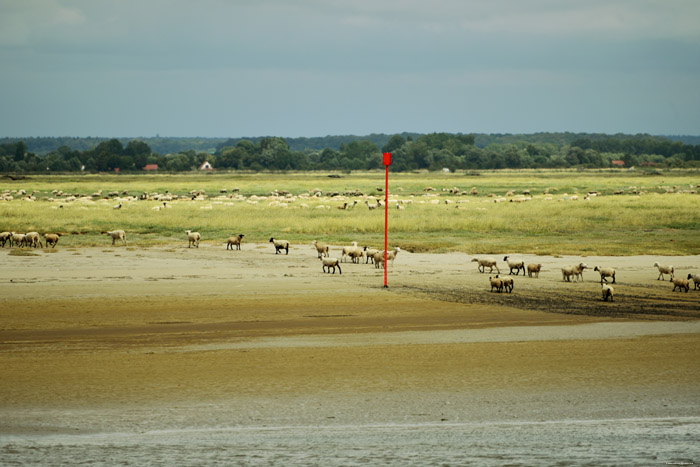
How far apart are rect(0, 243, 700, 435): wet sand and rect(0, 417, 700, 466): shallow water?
0.30 metres

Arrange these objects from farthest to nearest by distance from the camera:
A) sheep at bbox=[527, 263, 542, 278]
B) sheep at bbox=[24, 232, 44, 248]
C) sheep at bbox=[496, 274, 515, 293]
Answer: sheep at bbox=[24, 232, 44, 248] < sheep at bbox=[527, 263, 542, 278] < sheep at bbox=[496, 274, 515, 293]

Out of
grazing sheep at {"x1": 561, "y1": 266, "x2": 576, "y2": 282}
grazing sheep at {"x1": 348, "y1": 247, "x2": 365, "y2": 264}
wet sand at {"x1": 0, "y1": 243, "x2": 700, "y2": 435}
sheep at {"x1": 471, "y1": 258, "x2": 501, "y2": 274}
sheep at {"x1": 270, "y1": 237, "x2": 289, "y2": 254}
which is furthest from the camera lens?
sheep at {"x1": 270, "y1": 237, "x2": 289, "y2": 254}

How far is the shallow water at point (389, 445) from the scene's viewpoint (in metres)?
8.53

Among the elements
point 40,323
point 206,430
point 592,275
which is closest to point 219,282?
point 40,323

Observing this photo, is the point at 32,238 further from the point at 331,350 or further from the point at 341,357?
the point at 341,357

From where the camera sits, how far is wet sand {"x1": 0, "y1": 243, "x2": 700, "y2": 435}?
10.4 meters

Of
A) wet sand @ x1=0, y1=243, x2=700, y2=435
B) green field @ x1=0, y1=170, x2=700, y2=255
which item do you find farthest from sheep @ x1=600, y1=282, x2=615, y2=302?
green field @ x1=0, y1=170, x2=700, y2=255

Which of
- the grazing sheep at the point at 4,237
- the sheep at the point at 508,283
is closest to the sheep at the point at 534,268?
the sheep at the point at 508,283

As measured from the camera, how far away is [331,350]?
13727 millimetres

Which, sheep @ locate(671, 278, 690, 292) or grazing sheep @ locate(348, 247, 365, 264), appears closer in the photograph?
sheep @ locate(671, 278, 690, 292)

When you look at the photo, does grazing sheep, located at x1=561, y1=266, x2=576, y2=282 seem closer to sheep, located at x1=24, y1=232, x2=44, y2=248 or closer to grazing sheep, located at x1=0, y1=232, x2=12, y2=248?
sheep, located at x1=24, y1=232, x2=44, y2=248

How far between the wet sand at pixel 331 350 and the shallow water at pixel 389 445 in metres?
0.30

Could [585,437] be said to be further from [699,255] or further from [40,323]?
[699,255]

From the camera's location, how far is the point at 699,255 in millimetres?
28984
